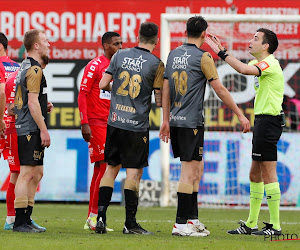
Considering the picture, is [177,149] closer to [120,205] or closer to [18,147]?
[18,147]

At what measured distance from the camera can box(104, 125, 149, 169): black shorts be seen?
7195 millimetres

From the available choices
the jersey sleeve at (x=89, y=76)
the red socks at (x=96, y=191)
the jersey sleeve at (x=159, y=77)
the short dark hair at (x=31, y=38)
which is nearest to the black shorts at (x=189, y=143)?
the jersey sleeve at (x=159, y=77)

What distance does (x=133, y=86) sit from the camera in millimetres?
7199

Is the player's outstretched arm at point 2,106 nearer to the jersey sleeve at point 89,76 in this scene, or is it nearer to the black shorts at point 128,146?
the jersey sleeve at point 89,76

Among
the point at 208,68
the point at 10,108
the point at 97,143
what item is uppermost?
the point at 208,68

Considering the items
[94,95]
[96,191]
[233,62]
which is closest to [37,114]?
[94,95]

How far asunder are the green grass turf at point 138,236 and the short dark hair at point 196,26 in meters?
1.94

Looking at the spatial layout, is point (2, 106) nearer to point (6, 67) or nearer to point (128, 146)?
point (6, 67)

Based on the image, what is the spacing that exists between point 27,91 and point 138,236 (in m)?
1.74

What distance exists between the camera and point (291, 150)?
12.8 meters

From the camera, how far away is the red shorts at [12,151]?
783 cm

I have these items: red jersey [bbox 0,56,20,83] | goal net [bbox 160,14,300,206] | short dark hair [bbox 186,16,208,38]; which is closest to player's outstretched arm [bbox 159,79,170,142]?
short dark hair [bbox 186,16,208,38]

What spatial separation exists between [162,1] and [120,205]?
3522 millimetres

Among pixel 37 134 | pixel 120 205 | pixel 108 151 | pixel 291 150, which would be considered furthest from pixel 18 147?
pixel 291 150
